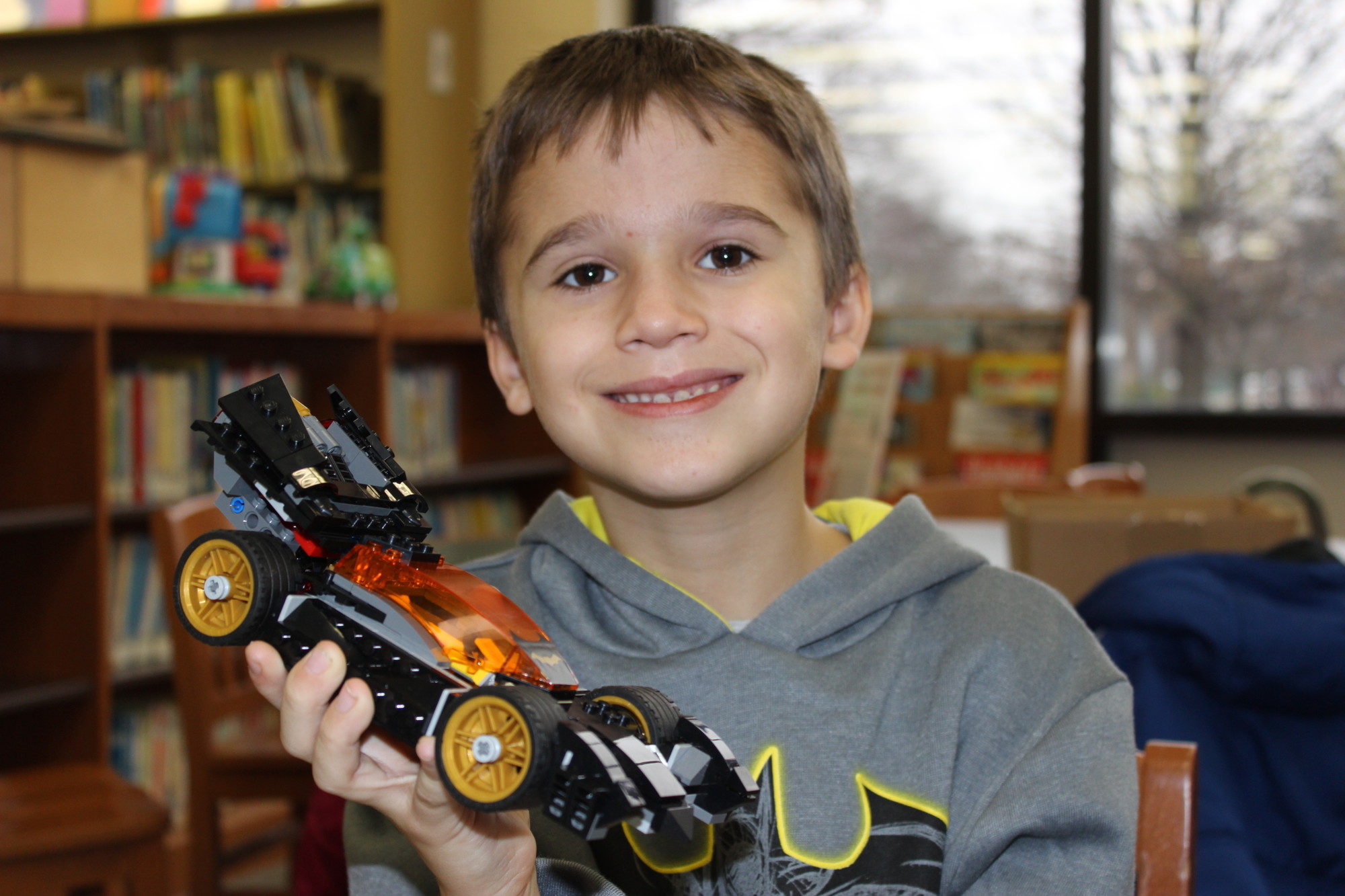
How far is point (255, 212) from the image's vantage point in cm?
382

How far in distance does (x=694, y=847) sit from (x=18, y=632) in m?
1.86

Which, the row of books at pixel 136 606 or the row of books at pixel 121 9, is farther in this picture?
the row of books at pixel 121 9

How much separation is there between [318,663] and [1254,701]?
3.04ft

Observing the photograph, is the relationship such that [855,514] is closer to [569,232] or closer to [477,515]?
[569,232]

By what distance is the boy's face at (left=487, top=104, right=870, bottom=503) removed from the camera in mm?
844

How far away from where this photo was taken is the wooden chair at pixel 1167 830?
0.77m

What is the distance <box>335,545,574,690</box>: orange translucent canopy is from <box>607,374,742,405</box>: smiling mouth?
0.25 meters

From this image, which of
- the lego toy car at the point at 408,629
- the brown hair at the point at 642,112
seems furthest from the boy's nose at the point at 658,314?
the lego toy car at the point at 408,629

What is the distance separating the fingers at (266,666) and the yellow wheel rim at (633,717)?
17 cm

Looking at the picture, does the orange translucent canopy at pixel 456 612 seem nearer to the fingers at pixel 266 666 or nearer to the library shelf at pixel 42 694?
the fingers at pixel 266 666

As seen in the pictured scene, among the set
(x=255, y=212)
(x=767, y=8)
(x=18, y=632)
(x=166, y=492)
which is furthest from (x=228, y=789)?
(x=767, y=8)

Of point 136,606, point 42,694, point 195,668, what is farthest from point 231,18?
point 195,668

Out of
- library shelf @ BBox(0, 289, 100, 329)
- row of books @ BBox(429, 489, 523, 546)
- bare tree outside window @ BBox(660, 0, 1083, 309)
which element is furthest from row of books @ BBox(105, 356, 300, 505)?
bare tree outside window @ BBox(660, 0, 1083, 309)

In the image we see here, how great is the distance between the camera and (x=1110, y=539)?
5.10ft
